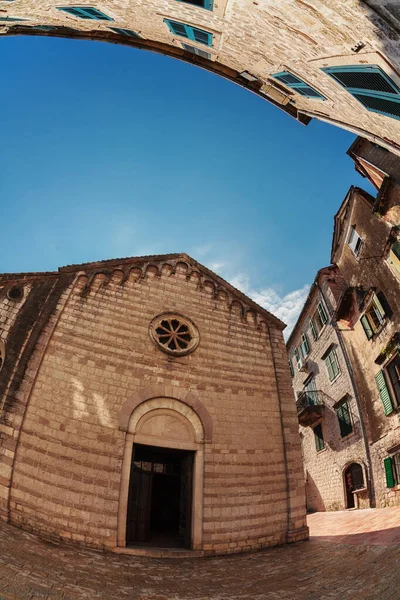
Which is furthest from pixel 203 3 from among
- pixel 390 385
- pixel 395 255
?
pixel 390 385

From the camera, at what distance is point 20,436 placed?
7.70m

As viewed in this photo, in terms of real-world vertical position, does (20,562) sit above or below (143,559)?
above

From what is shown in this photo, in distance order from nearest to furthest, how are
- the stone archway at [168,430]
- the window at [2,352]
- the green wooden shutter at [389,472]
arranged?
the stone archway at [168,430]
the window at [2,352]
the green wooden shutter at [389,472]

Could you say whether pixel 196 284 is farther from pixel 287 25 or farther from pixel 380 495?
pixel 380 495

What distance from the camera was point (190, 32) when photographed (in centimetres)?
672

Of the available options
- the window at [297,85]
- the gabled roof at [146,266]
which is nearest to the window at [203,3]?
the window at [297,85]

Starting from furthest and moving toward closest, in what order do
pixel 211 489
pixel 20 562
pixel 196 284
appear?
pixel 196 284 → pixel 211 489 → pixel 20 562

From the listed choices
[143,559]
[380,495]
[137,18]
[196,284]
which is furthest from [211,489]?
[137,18]

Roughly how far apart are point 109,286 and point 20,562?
7204 millimetres

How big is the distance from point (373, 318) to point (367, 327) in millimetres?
507

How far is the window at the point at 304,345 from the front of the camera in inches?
841

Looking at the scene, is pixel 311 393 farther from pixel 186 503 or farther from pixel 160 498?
pixel 186 503

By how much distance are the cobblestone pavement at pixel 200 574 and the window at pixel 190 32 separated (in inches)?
387

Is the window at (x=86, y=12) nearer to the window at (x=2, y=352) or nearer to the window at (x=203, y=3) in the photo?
the window at (x=203, y=3)
